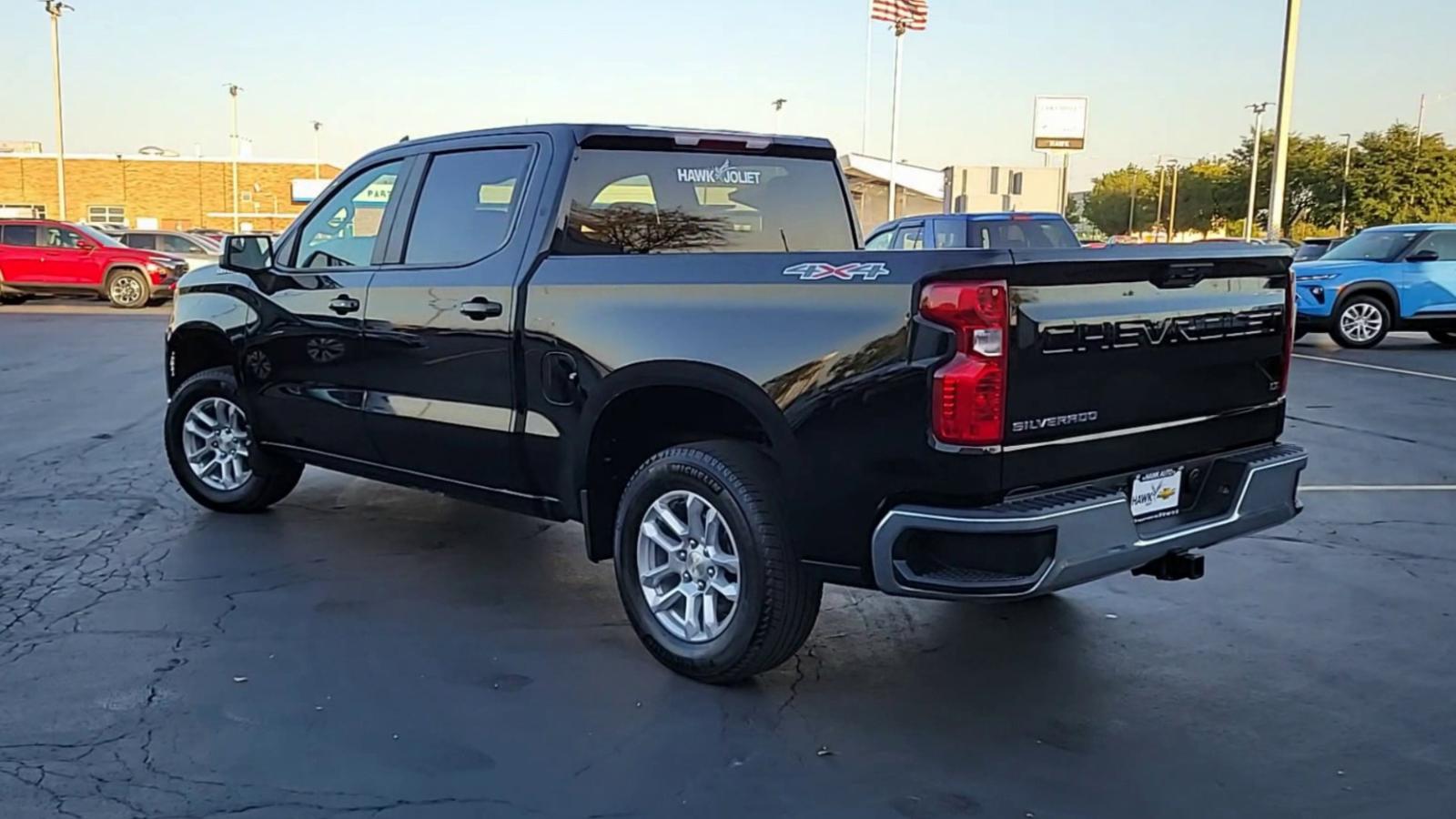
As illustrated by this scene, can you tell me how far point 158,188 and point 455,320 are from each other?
218ft

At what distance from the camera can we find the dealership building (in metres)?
62.3

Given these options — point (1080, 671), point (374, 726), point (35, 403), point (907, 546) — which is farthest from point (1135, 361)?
point (35, 403)

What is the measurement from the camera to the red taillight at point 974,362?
3.47 metres

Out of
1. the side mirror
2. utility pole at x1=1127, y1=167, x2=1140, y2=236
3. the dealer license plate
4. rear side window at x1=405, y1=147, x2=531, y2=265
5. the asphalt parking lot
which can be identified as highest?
utility pole at x1=1127, y1=167, x2=1140, y2=236

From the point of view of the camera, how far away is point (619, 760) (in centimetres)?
366

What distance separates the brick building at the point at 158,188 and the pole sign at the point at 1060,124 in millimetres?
38313

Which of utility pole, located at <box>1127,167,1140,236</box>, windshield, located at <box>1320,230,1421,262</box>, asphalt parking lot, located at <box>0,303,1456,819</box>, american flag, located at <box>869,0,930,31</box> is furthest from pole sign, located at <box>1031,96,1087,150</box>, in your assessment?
utility pole, located at <box>1127,167,1140,236</box>

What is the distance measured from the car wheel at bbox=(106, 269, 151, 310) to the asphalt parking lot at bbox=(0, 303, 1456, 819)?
18399 millimetres

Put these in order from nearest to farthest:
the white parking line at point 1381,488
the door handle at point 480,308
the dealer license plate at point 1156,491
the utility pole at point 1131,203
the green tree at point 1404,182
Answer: the dealer license plate at point 1156,491, the door handle at point 480,308, the white parking line at point 1381,488, the green tree at point 1404,182, the utility pole at point 1131,203

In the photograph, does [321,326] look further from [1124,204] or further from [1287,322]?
[1124,204]

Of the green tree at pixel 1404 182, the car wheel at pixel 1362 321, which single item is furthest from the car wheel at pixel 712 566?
the green tree at pixel 1404 182

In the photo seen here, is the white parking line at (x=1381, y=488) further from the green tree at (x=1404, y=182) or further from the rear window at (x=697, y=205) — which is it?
the green tree at (x=1404, y=182)

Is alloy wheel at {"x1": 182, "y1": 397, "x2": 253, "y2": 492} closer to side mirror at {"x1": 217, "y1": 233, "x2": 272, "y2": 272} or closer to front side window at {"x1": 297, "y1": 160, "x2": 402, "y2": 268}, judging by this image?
side mirror at {"x1": 217, "y1": 233, "x2": 272, "y2": 272}

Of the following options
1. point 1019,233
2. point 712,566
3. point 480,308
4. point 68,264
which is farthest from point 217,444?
point 68,264
